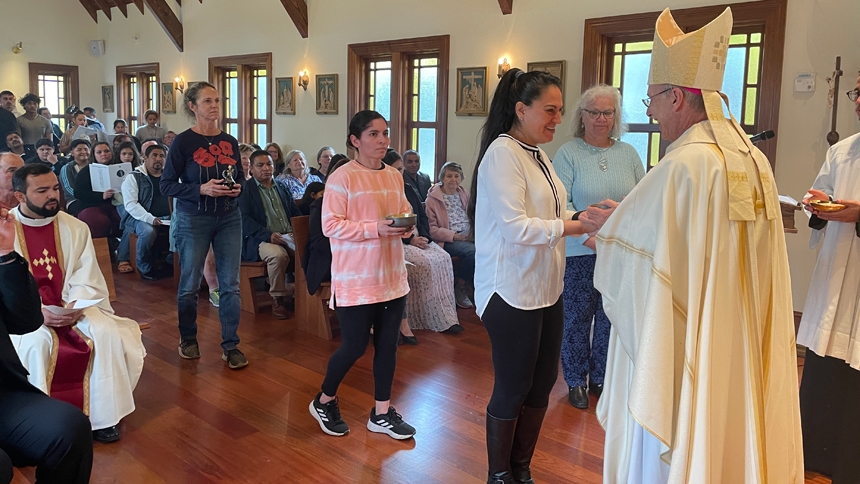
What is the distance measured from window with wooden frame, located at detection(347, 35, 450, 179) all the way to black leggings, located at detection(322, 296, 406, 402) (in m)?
4.43

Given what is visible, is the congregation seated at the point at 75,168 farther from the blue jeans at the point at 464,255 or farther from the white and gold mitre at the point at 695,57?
the white and gold mitre at the point at 695,57

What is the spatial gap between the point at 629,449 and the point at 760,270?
1.79 feet

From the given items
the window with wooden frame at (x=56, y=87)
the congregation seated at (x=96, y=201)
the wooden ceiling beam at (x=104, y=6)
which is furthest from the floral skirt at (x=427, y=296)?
the window with wooden frame at (x=56, y=87)

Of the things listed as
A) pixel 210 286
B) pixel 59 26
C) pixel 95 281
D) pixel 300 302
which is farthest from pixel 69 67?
pixel 95 281

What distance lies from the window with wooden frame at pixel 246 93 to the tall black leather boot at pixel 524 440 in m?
7.45

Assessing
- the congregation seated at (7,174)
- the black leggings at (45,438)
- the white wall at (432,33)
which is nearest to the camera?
the black leggings at (45,438)

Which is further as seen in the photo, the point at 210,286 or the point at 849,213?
the point at 210,286

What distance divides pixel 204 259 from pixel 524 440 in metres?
2.10

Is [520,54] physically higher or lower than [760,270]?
higher

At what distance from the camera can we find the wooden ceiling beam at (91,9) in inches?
452

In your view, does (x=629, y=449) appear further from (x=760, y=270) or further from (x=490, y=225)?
(x=490, y=225)

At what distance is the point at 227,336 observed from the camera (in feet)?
12.2

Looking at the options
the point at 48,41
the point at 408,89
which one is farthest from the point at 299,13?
the point at 48,41

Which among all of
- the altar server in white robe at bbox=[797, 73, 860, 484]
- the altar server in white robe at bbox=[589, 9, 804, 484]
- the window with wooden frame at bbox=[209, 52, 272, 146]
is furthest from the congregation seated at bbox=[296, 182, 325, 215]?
the window with wooden frame at bbox=[209, 52, 272, 146]
